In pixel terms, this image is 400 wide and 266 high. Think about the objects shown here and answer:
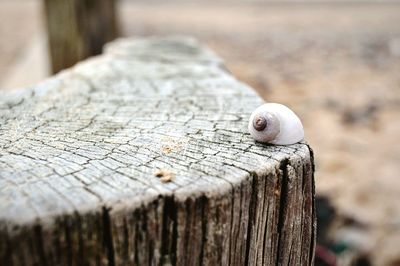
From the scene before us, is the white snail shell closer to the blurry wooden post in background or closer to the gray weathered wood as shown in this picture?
the gray weathered wood

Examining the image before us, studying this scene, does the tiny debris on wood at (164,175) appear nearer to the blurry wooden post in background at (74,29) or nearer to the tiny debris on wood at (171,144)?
the tiny debris on wood at (171,144)

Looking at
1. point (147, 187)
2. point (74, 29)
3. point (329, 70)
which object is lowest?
point (329, 70)

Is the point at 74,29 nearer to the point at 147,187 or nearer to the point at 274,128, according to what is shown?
the point at 274,128

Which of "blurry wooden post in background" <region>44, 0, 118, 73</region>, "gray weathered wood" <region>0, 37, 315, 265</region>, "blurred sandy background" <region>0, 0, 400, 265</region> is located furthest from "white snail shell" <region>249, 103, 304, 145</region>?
"blurry wooden post in background" <region>44, 0, 118, 73</region>

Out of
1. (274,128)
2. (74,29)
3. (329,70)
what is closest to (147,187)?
(274,128)

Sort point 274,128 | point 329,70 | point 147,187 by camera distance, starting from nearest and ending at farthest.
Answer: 1. point 147,187
2. point 274,128
3. point 329,70

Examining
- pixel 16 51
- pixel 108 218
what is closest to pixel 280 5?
pixel 16 51

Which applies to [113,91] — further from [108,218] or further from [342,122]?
[342,122]
